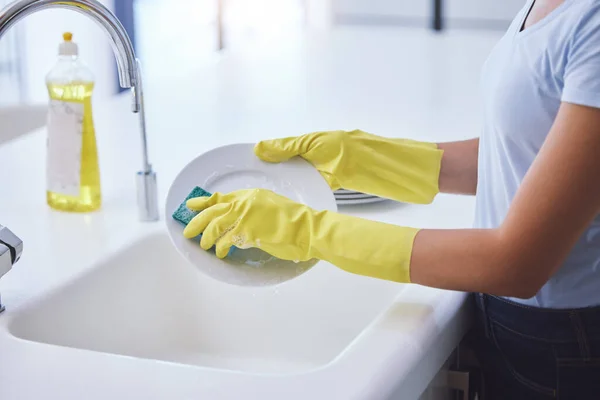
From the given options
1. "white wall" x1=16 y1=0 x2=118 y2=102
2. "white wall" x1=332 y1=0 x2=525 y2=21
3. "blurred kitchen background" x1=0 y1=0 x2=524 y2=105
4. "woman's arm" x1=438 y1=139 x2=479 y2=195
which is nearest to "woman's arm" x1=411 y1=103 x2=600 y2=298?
"woman's arm" x1=438 y1=139 x2=479 y2=195

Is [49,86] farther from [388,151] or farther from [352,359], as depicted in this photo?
[352,359]

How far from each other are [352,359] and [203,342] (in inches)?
19.7

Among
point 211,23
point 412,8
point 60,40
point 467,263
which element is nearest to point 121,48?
point 467,263

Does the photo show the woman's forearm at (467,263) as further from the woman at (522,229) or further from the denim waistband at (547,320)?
the denim waistband at (547,320)

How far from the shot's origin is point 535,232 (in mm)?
1016

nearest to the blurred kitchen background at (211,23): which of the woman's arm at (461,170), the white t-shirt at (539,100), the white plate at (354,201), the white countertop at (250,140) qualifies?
the white countertop at (250,140)

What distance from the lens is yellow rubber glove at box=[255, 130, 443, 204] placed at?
139 centimetres

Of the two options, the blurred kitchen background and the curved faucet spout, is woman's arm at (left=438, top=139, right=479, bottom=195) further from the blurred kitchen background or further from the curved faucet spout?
the blurred kitchen background

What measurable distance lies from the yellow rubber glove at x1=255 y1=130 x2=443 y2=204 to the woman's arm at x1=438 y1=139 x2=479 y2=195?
0.8 inches

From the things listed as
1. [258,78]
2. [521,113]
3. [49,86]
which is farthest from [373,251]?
[258,78]

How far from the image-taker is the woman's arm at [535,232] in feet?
3.22

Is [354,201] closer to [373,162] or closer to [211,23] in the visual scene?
[373,162]

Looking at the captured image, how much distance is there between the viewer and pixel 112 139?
6.59 feet

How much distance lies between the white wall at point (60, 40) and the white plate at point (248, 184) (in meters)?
3.51
